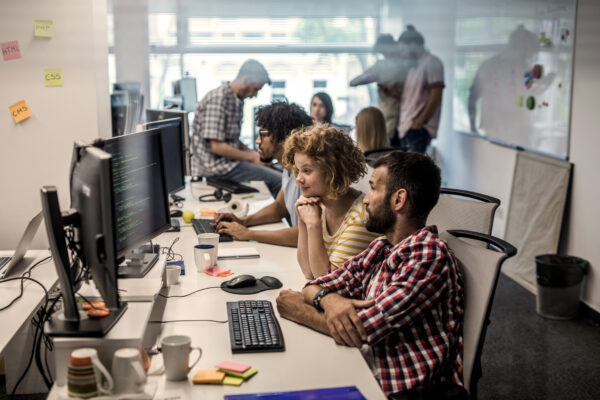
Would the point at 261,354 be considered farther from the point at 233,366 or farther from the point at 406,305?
the point at 406,305

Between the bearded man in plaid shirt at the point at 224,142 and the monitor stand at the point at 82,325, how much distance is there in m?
2.69

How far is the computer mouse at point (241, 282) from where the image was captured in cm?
195

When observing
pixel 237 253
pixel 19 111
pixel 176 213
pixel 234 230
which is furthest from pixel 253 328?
pixel 19 111

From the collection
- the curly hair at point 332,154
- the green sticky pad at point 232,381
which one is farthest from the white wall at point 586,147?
the green sticky pad at point 232,381

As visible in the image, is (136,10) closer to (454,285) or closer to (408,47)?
(408,47)

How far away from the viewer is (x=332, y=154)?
6.90 feet

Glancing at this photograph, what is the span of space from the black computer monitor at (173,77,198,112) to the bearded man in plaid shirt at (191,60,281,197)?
2.72 ft

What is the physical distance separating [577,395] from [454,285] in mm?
1468

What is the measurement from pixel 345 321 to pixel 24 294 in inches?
37.4

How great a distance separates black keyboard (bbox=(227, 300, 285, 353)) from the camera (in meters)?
1.50

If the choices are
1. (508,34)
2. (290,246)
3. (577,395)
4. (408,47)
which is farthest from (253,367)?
(408,47)

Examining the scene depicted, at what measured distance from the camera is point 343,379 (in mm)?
1371

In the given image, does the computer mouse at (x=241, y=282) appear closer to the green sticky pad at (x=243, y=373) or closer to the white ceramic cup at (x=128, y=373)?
the green sticky pad at (x=243, y=373)

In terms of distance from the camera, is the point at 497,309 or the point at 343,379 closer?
the point at 343,379
